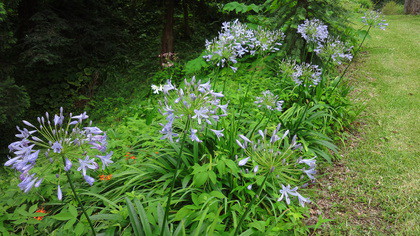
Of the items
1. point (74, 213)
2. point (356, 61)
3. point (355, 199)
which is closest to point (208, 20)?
point (356, 61)

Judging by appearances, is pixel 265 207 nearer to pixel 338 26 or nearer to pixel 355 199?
pixel 355 199

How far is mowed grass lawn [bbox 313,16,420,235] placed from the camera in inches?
109

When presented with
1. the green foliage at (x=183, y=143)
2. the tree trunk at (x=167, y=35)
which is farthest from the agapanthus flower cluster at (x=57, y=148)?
the tree trunk at (x=167, y=35)

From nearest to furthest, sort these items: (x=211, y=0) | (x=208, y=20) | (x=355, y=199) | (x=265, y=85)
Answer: (x=355, y=199) < (x=265, y=85) < (x=211, y=0) < (x=208, y=20)

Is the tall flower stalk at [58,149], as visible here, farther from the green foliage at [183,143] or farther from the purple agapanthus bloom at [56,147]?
the green foliage at [183,143]

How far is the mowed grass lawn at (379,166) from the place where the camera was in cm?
276

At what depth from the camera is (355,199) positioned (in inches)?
120

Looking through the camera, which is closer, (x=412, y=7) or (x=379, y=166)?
(x=379, y=166)

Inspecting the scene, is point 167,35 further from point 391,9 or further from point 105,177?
point 391,9

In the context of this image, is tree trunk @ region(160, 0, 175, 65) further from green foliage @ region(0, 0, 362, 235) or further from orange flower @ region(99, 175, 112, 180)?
orange flower @ region(99, 175, 112, 180)

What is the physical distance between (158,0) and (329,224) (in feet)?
24.5

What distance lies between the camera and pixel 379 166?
3.52 m

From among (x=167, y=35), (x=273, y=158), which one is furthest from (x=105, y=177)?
(x=167, y=35)

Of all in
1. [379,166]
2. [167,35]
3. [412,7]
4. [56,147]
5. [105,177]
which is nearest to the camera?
[56,147]
